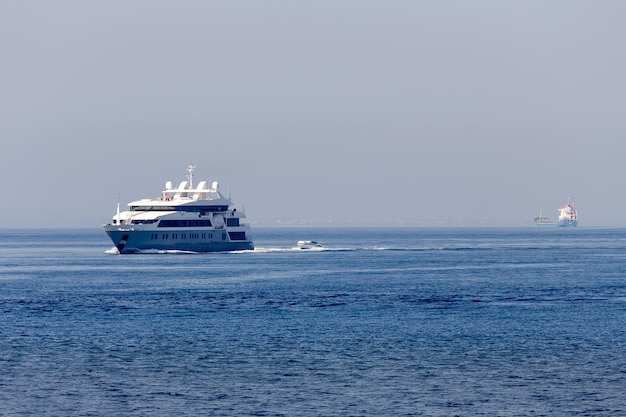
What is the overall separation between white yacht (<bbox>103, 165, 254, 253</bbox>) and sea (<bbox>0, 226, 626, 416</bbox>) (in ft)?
152

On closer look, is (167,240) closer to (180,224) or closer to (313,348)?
(180,224)

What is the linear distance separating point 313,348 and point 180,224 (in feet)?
339

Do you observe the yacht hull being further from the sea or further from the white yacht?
the sea

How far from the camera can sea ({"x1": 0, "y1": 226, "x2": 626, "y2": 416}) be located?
39562mm

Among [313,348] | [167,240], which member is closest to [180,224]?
[167,240]

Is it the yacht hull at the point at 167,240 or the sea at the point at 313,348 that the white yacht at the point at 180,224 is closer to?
the yacht hull at the point at 167,240

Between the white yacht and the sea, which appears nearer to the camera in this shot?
the sea

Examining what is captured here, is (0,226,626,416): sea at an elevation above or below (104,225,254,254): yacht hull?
below

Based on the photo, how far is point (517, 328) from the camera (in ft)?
204

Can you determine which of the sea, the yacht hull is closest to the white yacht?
the yacht hull

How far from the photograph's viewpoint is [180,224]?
6097 inches

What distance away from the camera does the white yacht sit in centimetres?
15225

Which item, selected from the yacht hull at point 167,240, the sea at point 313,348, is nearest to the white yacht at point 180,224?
the yacht hull at point 167,240

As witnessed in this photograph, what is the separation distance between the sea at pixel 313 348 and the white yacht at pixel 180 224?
46.3 m
